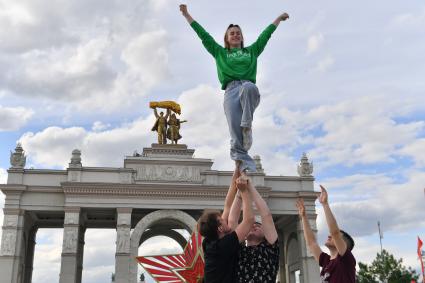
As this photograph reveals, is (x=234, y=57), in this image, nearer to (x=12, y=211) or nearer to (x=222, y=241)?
(x=222, y=241)

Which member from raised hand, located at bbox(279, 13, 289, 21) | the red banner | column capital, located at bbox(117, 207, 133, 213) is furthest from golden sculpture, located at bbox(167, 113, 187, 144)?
raised hand, located at bbox(279, 13, 289, 21)

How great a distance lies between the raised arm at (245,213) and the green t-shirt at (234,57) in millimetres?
1337

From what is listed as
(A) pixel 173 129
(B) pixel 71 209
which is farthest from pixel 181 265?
(A) pixel 173 129

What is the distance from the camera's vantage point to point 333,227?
4906 millimetres

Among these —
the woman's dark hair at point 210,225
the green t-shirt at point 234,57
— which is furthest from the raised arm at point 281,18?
the woman's dark hair at point 210,225

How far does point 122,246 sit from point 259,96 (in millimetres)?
25849

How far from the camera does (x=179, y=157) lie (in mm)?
32625

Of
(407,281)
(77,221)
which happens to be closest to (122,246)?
(77,221)

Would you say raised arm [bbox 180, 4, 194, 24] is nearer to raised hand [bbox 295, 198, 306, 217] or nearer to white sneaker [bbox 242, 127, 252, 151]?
white sneaker [bbox 242, 127, 252, 151]

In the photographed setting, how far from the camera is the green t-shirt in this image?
5336 mm

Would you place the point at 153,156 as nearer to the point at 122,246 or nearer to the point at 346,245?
the point at 122,246

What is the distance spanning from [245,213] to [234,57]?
6.22 ft

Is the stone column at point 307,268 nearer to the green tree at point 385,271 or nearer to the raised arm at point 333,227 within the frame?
the green tree at point 385,271

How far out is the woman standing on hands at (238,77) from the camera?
505 cm
